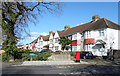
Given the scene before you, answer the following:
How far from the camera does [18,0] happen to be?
51.6 ft

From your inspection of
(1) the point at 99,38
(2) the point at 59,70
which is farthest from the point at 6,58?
(1) the point at 99,38

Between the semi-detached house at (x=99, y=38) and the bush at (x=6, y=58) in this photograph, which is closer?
the bush at (x=6, y=58)

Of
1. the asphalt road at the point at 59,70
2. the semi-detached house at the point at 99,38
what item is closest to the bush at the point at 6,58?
the asphalt road at the point at 59,70

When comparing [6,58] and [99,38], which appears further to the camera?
[99,38]

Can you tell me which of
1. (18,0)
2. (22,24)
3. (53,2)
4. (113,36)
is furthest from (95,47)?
(18,0)

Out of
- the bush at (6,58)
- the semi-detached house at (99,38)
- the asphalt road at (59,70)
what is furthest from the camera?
the semi-detached house at (99,38)

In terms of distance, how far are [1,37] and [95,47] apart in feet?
66.1

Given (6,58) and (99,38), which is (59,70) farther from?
(99,38)

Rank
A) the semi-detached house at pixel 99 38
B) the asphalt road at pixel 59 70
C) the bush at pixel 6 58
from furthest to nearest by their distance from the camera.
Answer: the semi-detached house at pixel 99 38 < the bush at pixel 6 58 < the asphalt road at pixel 59 70

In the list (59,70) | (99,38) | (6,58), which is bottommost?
(59,70)

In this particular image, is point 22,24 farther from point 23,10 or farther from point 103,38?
point 103,38

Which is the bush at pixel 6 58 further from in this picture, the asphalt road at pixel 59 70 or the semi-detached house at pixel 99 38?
the semi-detached house at pixel 99 38

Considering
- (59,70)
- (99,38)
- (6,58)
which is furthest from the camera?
(99,38)

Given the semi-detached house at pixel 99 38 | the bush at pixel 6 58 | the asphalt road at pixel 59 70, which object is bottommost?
the asphalt road at pixel 59 70
